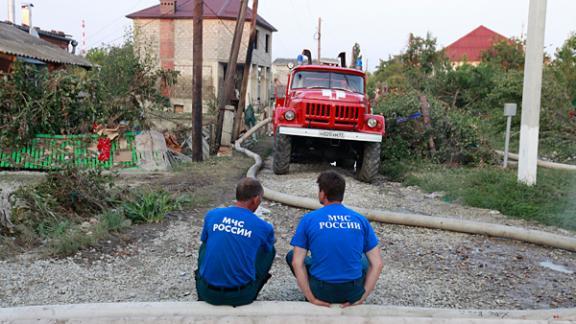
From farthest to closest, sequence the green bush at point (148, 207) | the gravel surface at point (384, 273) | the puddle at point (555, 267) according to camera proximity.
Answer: the green bush at point (148, 207) < the puddle at point (555, 267) < the gravel surface at point (384, 273)

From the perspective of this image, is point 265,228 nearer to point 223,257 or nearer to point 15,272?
point 223,257

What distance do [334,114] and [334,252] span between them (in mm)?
6595

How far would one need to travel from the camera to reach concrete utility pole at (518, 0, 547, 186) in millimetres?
9031

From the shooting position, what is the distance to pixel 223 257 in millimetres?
3793

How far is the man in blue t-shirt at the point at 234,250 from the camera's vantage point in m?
3.80

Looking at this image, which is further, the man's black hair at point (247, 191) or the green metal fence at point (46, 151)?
the green metal fence at point (46, 151)

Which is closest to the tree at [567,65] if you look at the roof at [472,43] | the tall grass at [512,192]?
the tall grass at [512,192]

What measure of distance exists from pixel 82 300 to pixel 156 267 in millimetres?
1009

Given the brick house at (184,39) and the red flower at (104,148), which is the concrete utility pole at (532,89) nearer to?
the red flower at (104,148)

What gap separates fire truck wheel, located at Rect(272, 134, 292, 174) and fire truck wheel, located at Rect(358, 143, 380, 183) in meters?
1.42

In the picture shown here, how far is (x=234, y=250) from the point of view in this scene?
150 inches

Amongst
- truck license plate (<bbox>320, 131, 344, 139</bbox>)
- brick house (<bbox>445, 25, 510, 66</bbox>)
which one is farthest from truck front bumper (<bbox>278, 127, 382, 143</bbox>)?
brick house (<bbox>445, 25, 510, 66</bbox>)

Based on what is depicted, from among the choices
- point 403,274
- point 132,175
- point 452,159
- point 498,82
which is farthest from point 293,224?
point 498,82

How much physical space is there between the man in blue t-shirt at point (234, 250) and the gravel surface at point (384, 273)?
83 cm
